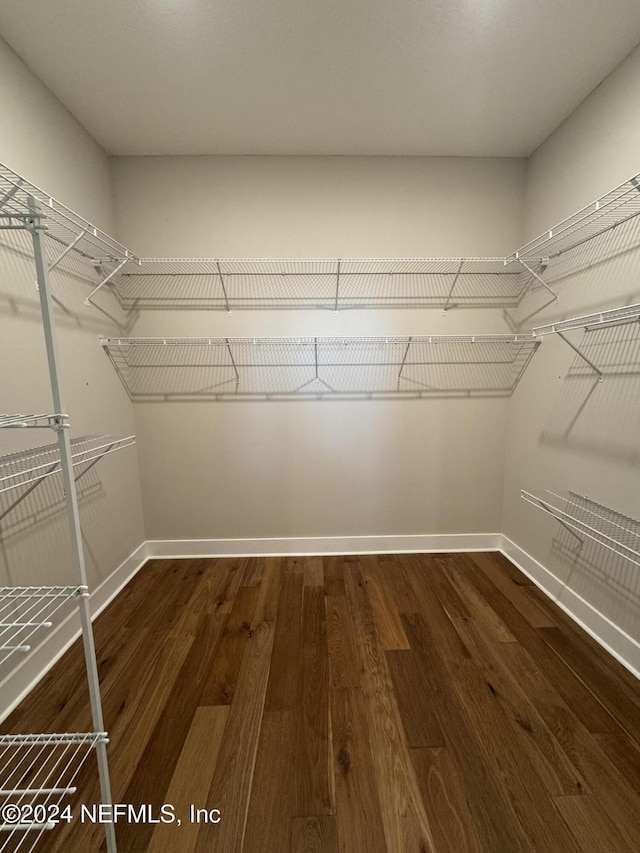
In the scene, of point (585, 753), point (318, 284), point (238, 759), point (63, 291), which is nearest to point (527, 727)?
point (585, 753)

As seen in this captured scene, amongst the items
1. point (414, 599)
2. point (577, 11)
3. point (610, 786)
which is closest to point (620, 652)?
point (610, 786)

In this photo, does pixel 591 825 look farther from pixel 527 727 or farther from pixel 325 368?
pixel 325 368

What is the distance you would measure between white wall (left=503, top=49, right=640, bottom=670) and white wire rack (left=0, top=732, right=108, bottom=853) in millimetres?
2036

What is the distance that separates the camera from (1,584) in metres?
1.28

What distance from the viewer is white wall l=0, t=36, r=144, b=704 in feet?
4.38

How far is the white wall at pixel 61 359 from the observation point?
1.33m

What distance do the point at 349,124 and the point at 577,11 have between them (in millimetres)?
949

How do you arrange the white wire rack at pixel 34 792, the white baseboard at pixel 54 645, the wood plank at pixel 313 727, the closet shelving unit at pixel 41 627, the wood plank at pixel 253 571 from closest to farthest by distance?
1. the closet shelving unit at pixel 41 627
2. the white wire rack at pixel 34 792
3. the wood plank at pixel 313 727
4. the white baseboard at pixel 54 645
5. the wood plank at pixel 253 571

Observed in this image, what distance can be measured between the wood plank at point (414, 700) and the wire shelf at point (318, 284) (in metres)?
1.91

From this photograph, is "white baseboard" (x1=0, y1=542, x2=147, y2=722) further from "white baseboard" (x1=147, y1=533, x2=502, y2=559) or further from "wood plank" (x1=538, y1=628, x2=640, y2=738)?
"wood plank" (x1=538, y1=628, x2=640, y2=738)

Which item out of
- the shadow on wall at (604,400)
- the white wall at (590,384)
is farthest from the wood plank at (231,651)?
the shadow on wall at (604,400)

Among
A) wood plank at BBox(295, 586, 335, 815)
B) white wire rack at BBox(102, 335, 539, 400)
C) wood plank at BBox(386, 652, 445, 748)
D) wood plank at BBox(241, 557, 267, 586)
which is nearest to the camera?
wood plank at BBox(295, 586, 335, 815)

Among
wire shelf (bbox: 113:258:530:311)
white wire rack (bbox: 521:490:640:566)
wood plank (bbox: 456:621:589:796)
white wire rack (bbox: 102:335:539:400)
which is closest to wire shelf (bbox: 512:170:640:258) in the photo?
wire shelf (bbox: 113:258:530:311)

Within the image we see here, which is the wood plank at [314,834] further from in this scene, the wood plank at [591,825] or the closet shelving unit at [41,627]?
the wood plank at [591,825]
